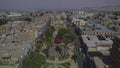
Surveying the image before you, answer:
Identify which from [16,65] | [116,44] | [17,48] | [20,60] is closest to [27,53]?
[17,48]

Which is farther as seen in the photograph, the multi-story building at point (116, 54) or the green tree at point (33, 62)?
the green tree at point (33, 62)

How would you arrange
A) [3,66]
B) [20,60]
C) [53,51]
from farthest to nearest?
1. [53,51]
2. [20,60]
3. [3,66]

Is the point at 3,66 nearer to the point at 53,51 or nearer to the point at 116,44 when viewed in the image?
the point at 53,51

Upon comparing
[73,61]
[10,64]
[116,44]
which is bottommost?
[73,61]

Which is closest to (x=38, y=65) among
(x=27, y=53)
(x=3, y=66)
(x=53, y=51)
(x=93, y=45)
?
(x=3, y=66)

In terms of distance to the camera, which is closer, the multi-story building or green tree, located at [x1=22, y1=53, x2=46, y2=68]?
the multi-story building

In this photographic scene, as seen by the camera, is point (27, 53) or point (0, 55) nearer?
point (0, 55)

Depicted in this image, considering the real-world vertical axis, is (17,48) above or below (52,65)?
above

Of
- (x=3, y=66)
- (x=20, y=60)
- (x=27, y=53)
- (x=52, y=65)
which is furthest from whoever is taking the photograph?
(x=27, y=53)

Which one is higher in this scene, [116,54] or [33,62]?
[116,54]

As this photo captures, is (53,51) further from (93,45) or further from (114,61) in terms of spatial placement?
(114,61)
